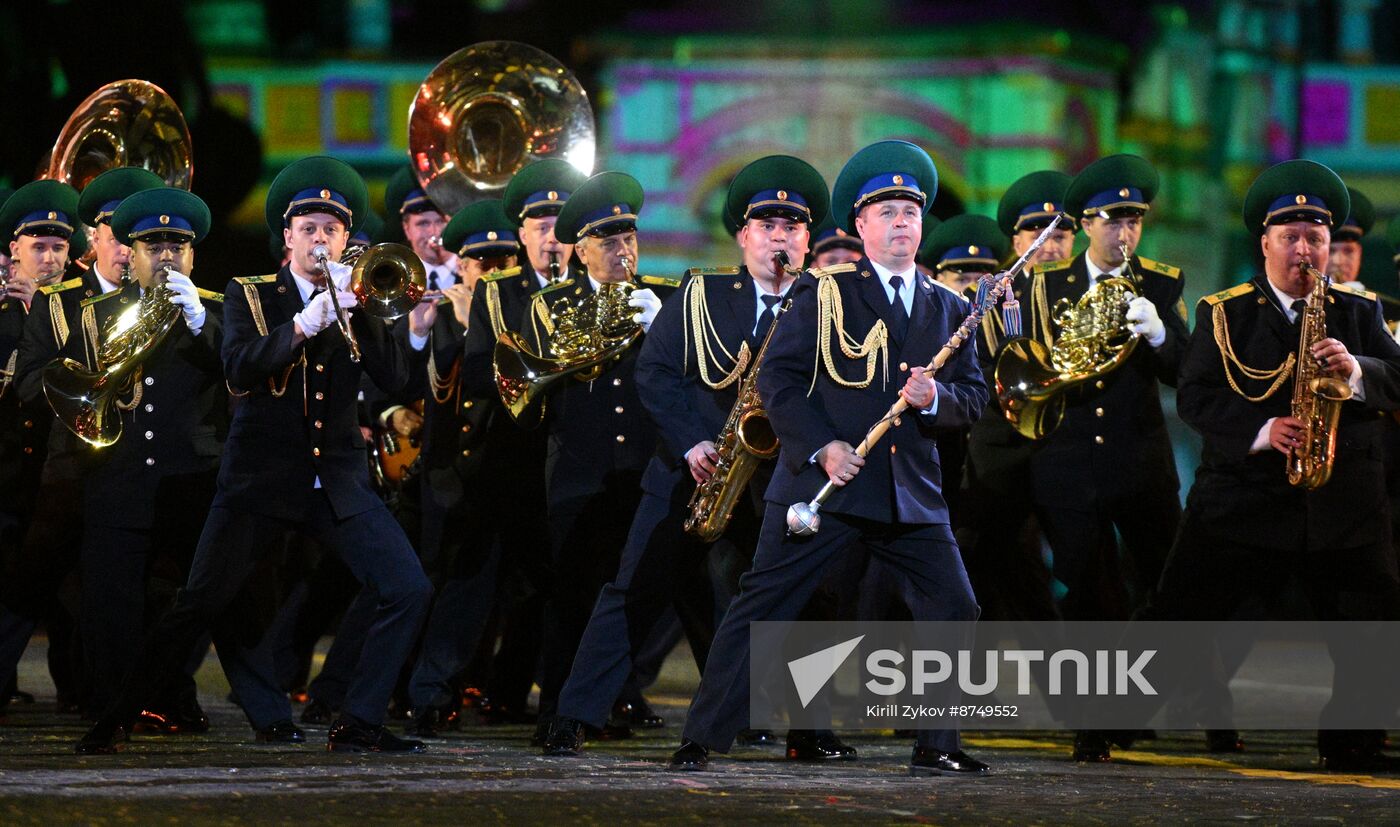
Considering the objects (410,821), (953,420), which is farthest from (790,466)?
(410,821)

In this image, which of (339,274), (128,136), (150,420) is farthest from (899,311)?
(128,136)

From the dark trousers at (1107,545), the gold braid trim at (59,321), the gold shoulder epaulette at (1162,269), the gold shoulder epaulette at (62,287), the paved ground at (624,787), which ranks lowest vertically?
the paved ground at (624,787)

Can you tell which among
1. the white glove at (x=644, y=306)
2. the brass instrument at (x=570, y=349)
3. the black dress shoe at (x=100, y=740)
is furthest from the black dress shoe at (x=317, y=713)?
the white glove at (x=644, y=306)

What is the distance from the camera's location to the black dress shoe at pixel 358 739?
8766mm

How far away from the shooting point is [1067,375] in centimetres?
970

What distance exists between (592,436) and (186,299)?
66.3 inches

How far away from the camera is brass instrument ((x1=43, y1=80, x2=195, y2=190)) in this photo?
11.1 meters

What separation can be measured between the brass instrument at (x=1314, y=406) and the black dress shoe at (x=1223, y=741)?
1.19 meters

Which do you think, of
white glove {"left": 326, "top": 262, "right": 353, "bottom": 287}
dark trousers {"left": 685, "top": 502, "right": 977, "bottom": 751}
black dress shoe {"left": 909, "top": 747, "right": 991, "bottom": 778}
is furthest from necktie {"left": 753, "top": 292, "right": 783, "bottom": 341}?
black dress shoe {"left": 909, "top": 747, "right": 991, "bottom": 778}

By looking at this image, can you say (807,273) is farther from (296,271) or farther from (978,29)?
(978,29)

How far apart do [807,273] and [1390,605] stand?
2615 millimetres

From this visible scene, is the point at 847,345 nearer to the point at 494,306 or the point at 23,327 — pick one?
the point at 494,306

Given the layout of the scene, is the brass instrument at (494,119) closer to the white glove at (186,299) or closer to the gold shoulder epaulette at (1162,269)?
the white glove at (186,299)

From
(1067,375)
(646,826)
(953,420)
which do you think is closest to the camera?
(646,826)
